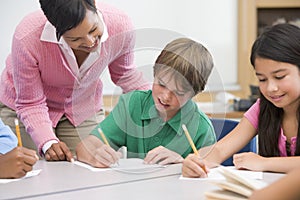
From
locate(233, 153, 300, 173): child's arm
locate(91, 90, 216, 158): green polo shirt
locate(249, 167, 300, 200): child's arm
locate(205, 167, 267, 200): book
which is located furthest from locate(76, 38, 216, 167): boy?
locate(249, 167, 300, 200): child's arm

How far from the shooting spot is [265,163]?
1333mm

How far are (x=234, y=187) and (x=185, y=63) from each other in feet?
1.47

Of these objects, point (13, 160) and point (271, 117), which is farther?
point (271, 117)

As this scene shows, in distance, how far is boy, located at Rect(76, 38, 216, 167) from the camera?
131 cm

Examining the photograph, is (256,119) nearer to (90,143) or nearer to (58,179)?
(90,143)

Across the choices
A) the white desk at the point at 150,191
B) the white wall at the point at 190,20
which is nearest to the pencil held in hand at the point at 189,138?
the white desk at the point at 150,191

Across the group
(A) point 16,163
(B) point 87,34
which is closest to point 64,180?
(A) point 16,163

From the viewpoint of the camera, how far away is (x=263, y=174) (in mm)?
1291

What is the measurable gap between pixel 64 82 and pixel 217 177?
2.05ft

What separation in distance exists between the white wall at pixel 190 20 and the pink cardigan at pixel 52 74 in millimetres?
859

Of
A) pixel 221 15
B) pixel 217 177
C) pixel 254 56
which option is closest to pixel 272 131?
pixel 254 56

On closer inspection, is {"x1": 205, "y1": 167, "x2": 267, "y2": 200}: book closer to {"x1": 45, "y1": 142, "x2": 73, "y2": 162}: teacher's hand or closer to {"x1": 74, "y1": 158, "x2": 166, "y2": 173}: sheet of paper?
{"x1": 74, "y1": 158, "x2": 166, "y2": 173}: sheet of paper

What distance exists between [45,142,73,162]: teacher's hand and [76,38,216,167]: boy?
84mm

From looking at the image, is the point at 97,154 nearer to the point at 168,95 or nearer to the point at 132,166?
the point at 132,166
